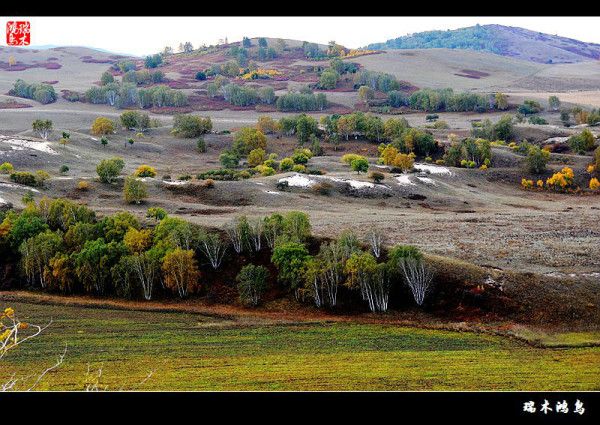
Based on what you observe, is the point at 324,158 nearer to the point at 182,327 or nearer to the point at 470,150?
the point at 470,150

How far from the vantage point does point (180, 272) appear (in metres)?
34.2

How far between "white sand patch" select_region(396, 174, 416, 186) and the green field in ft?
126

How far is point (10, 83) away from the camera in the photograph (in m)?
157

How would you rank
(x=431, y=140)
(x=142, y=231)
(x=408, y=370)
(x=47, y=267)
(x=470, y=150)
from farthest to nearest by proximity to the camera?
(x=431, y=140), (x=470, y=150), (x=142, y=231), (x=47, y=267), (x=408, y=370)

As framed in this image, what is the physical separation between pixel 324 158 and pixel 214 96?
78.8 meters

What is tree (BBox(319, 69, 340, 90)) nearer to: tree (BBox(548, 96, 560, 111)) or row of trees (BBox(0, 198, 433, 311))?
tree (BBox(548, 96, 560, 111))

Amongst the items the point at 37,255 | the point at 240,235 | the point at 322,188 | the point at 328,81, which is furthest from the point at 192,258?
the point at 328,81

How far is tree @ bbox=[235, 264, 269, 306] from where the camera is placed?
33094mm

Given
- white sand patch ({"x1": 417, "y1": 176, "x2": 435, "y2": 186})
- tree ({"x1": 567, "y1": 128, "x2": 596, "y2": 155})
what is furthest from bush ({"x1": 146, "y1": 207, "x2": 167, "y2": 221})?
tree ({"x1": 567, "y1": 128, "x2": 596, "y2": 155})

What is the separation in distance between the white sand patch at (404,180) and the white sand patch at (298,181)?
10976 millimetres

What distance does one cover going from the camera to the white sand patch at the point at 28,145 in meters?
76.9

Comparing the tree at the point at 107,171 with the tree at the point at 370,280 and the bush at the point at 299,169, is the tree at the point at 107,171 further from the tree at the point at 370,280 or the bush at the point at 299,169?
the tree at the point at 370,280

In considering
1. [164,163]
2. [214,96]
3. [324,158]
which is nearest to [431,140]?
[324,158]

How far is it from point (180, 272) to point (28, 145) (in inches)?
2196
